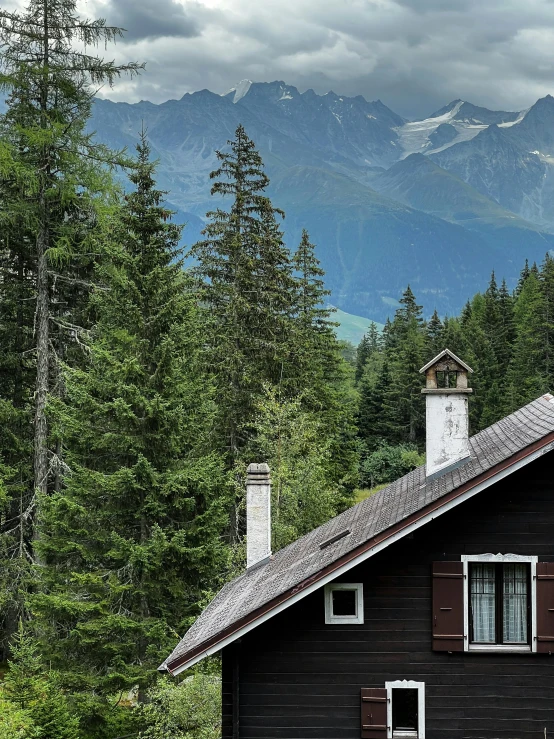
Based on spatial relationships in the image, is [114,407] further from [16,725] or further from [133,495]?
[16,725]

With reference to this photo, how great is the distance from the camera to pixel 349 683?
11617mm

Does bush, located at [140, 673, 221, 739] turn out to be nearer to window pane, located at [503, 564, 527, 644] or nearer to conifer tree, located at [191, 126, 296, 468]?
window pane, located at [503, 564, 527, 644]

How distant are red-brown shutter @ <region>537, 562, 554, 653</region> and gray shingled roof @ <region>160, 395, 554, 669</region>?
66.9 inches

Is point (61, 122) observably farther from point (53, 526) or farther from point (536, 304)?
point (536, 304)

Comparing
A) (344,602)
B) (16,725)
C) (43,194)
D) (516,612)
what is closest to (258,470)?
(344,602)

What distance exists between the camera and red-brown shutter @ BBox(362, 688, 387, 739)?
11477mm

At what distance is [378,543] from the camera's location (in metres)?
11.0

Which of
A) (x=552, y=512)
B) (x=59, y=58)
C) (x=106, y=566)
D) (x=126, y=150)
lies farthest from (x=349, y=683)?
(x=59, y=58)

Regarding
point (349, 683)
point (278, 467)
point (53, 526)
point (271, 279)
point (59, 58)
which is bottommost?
point (349, 683)

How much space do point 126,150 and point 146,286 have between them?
682 cm

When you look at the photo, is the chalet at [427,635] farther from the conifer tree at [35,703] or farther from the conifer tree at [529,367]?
the conifer tree at [529,367]

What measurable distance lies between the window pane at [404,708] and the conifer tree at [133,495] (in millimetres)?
9674

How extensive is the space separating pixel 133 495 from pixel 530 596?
1253cm

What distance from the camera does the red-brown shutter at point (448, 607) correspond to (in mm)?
11375
